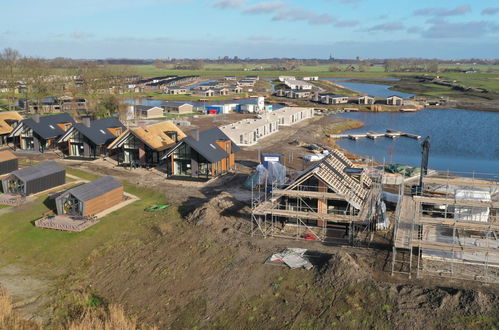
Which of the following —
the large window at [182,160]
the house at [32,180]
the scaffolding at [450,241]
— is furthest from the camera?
the large window at [182,160]

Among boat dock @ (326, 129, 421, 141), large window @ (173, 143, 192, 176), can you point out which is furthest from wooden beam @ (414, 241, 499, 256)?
boat dock @ (326, 129, 421, 141)

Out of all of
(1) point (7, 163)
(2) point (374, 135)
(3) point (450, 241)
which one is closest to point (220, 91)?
(2) point (374, 135)

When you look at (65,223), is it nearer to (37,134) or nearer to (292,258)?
(292,258)

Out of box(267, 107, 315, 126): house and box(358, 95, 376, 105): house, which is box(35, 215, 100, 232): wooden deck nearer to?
box(267, 107, 315, 126): house

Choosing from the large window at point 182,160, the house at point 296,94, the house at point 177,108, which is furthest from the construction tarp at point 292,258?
the house at point 296,94

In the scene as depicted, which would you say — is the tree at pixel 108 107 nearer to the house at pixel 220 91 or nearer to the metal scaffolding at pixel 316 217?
the house at pixel 220 91

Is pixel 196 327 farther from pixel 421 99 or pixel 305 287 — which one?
pixel 421 99
